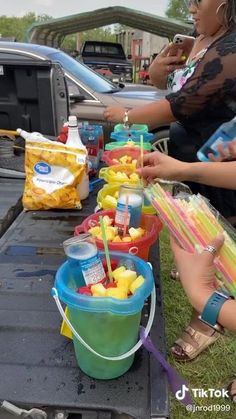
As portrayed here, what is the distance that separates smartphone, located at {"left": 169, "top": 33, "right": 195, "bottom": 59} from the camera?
97.7 inches

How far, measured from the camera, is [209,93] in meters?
1.84

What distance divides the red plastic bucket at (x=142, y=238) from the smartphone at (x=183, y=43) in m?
1.32

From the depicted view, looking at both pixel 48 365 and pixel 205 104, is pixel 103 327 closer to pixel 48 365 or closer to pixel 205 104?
pixel 48 365

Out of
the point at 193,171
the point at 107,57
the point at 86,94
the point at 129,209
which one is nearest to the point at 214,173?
the point at 193,171

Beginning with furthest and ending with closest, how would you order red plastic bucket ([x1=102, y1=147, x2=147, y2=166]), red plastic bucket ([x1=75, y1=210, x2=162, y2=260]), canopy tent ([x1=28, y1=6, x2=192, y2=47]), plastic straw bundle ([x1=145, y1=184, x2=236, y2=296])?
canopy tent ([x1=28, y1=6, x2=192, y2=47]), red plastic bucket ([x1=102, y1=147, x2=147, y2=166]), red plastic bucket ([x1=75, y1=210, x2=162, y2=260]), plastic straw bundle ([x1=145, y1=184, x2=236, y2=296])

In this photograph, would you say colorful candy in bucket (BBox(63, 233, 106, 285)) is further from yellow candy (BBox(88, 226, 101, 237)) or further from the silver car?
the silver car

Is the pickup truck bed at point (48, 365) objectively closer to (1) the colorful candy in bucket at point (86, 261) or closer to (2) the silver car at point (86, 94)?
(1) the colorful candy in bucket at point (86, 261)

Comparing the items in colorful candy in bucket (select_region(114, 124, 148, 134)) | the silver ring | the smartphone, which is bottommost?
colorful candy in bucket (select_region(114, 124, 148, 134))

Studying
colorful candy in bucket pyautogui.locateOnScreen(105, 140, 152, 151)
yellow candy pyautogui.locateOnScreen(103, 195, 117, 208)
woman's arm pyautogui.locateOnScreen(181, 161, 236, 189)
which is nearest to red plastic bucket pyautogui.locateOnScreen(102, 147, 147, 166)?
colorful candy in bucket pyautogui.locateOnScreen(105, 140, 152, 151)

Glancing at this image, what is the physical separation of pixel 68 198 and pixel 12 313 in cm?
97

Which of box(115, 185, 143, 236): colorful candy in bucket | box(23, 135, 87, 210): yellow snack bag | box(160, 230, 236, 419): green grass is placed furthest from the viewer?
box(23, 135, 87, 210): yellow snack bag

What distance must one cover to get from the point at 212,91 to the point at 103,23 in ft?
58.6

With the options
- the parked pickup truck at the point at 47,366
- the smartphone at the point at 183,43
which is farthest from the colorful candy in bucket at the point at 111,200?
the smartphone at the point at 183,43

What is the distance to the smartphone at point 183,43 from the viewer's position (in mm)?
2482
